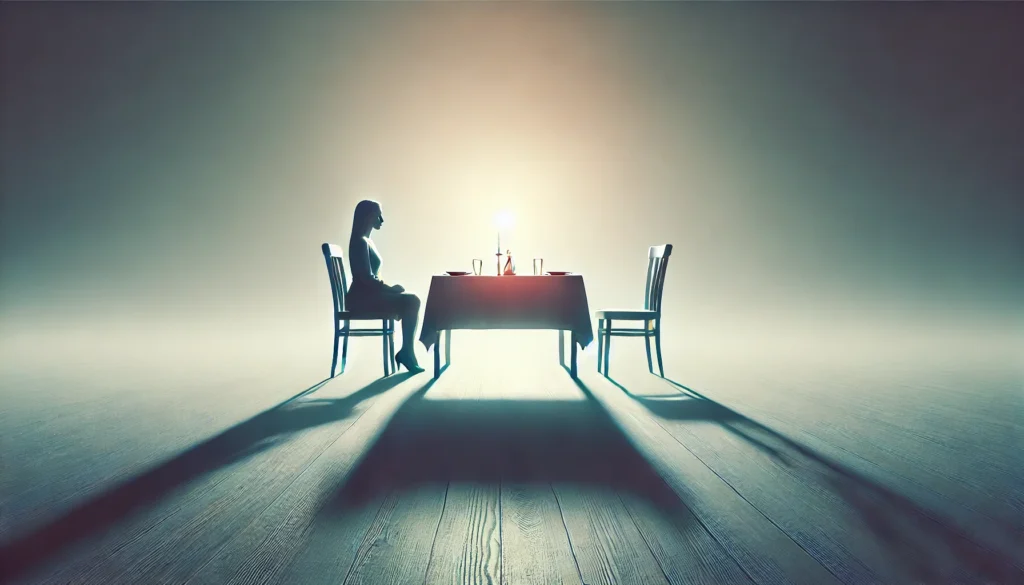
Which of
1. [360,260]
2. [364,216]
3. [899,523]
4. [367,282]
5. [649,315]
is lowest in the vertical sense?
[899,523]

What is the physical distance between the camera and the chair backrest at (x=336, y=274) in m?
3.36

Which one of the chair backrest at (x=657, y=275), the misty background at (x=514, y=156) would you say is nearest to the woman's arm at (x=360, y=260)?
the chair backrest at (x=657, y=275)

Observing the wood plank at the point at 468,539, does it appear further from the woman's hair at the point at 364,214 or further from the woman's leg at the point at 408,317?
the woman's hair at the point at 364,214

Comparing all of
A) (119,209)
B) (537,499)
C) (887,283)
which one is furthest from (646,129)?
(119,209)

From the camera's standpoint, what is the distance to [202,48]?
6.08 metres

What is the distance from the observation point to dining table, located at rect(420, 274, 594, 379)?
3.08 m

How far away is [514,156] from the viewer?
19.5 feet

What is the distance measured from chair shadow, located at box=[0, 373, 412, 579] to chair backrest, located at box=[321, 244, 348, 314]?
2.57ft

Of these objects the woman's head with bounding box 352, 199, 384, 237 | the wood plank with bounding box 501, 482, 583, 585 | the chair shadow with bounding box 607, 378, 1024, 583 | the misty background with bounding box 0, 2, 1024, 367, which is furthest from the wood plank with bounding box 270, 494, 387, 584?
the misty background with bounding box 0, 2, 1024, 367

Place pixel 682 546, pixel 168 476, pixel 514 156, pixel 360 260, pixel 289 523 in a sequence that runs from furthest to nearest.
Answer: pixel 514 156, pixel 360 260, pixel 168 476, pixel 289 523, pixel 682 546

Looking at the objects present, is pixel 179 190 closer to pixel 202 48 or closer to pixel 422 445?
pixel 202 48

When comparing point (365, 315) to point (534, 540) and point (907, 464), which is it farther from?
point (907, 464)

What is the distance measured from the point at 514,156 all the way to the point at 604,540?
518 cm

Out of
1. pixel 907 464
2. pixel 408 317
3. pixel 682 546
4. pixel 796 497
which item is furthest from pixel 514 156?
pixel 682 546
